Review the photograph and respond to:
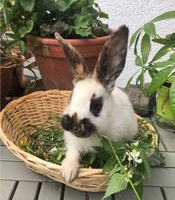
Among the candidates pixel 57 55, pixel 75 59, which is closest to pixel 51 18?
pixel 57 55

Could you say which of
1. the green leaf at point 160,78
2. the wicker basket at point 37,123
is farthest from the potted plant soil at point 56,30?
the green leaf at point 160,78

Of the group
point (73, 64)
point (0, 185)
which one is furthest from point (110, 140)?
point (0, 185)

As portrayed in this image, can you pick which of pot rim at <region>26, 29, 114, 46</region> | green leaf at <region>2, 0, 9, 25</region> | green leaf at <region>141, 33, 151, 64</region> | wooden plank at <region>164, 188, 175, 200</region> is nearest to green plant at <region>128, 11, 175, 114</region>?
green leaf at <region>141, 33, 151, 64</region>

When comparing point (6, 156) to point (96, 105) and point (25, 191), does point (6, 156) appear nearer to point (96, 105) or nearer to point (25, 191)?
point (25, 191)

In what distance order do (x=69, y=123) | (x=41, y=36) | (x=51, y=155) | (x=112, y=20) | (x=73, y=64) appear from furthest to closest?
(x=112, y=20) → (x=41, y=36) → (x=51, y=155) → (x=73, y=64) → (x=69, y=123)

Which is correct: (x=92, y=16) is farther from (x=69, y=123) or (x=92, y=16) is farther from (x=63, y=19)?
(x=69, y=123)

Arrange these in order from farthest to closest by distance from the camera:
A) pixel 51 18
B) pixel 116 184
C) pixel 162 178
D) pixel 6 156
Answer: pixel 51 18 < pixel 6 156 < pixel 162 178 < pixel 116 184
